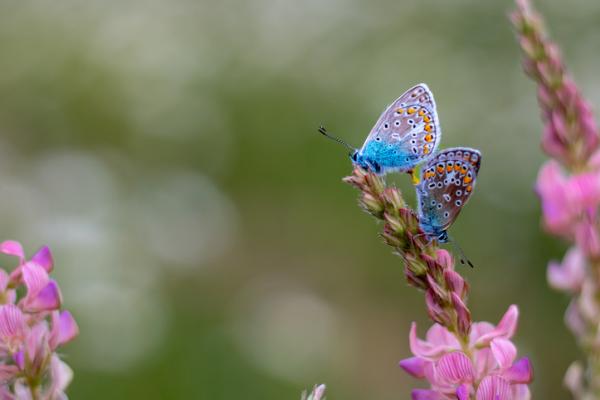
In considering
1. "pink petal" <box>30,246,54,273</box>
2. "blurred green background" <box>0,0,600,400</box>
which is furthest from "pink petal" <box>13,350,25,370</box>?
"blurred green background" <box>0,0,600,400</box>

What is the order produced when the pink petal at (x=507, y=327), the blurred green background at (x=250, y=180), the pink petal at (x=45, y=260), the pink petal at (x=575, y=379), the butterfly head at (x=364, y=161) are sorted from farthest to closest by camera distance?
the blurred green background at (x=250, y=180)
the butterfly head at (x=364, y=161)
the pink petal at (x=45, y=260)
the pink petal at (x=507, y=327)
the pink petal at (x=575, y=379)

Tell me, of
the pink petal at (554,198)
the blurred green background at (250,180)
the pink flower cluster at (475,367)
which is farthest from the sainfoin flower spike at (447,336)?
the blurred green background at (250,180)

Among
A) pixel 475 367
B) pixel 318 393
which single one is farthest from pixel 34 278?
pixel 475 367

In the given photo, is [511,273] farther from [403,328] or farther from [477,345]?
[477,345]

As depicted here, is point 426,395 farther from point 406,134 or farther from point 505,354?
point 406,134

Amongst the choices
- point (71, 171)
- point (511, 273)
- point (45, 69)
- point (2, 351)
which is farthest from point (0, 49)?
point (2, 351)

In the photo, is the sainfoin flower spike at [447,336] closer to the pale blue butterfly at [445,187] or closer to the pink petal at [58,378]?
the pale blue butterfly at [445,187]
